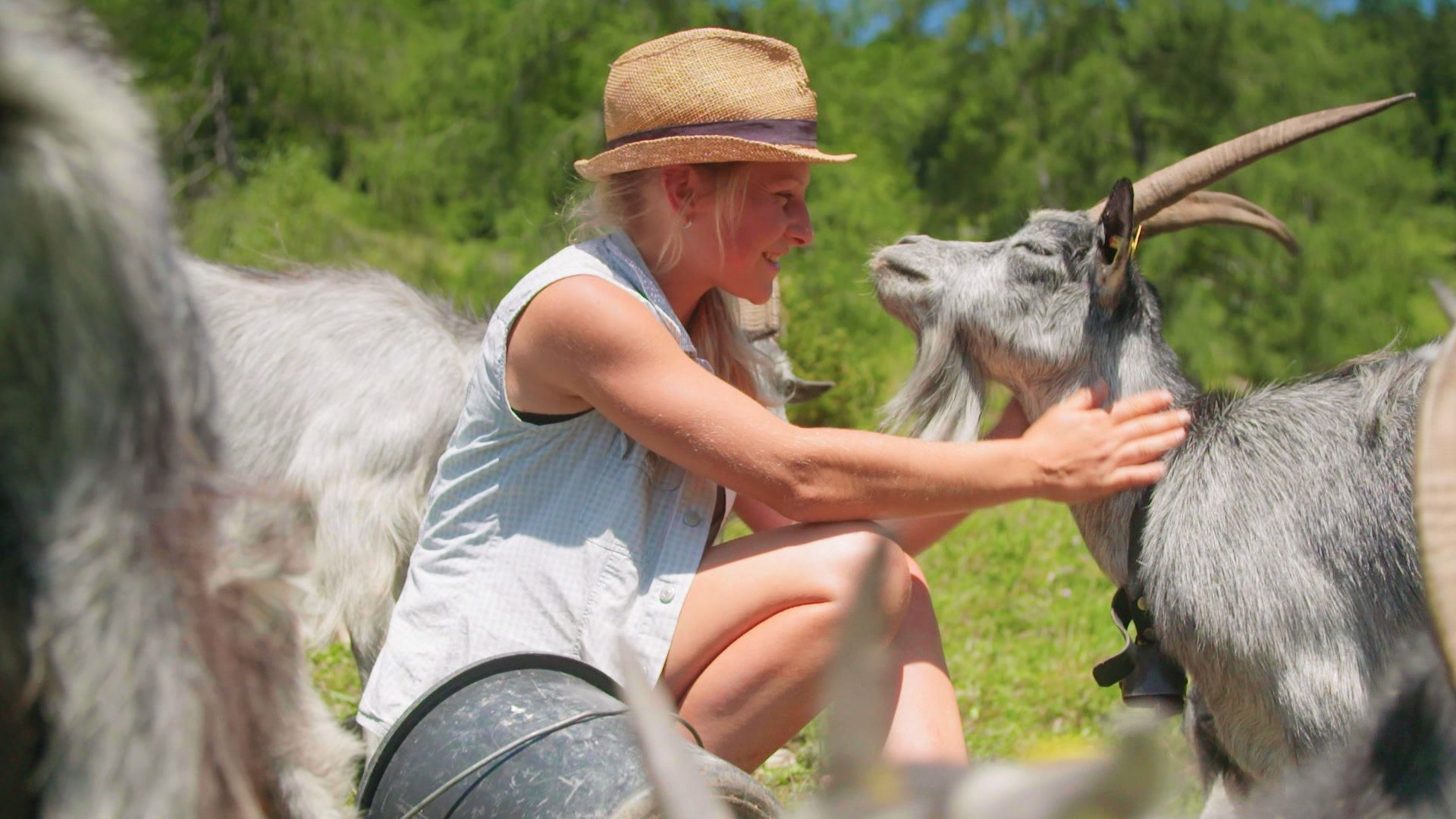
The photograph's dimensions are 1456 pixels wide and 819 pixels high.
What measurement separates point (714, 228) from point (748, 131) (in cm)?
20

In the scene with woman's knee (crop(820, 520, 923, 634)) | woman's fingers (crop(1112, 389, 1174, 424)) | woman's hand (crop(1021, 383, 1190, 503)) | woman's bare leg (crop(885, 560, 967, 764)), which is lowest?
woman's bare leg (crop(885, 560, 967, 764))

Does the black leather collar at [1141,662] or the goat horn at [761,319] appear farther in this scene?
the goat horn at [761,319]

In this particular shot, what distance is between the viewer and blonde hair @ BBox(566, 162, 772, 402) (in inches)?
99.8

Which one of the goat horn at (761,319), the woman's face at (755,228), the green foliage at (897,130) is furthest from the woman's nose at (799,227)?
the green foliage at (897,130)

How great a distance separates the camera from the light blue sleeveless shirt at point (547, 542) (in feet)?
7.83

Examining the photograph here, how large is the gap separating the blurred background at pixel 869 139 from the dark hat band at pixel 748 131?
454 cm

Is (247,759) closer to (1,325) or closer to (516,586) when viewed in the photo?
(1,325)

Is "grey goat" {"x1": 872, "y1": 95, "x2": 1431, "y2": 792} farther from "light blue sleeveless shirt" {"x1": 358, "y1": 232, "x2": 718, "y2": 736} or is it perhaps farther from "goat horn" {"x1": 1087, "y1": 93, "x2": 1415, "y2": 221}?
"light blue sleeveless shirt" {"x1": 358, "y1": 232, "x2": 718, "y2": 736}

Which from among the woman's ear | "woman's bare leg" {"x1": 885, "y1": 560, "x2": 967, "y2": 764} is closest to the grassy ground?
"woman's bare leg" {"x1": 885, "y1": 560, "x2": 967, "y2": 764}

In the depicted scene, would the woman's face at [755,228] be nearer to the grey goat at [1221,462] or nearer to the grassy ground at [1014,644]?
the grey goat at [1221,462]

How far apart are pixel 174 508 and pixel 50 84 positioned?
0.36 meters

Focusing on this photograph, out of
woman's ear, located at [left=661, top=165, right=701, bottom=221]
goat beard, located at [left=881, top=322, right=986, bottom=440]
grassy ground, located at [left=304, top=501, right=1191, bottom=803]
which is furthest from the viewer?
grassy ground, located at [left=304, top=501, right=1191, bottom=803]

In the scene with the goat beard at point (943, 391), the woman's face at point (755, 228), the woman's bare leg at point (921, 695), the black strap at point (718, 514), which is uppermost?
the woman's face at point (755, 228)

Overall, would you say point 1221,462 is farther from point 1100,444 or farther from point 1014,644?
point 1014,644
